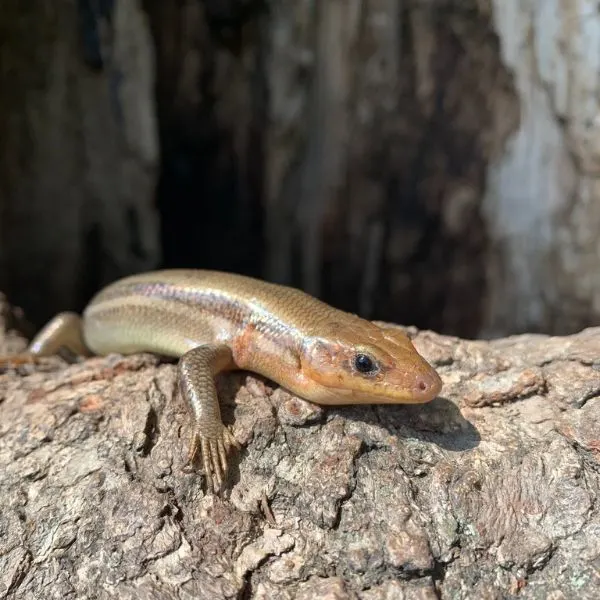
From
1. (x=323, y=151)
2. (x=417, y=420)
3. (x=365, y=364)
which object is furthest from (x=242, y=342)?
(x=323, y=151)

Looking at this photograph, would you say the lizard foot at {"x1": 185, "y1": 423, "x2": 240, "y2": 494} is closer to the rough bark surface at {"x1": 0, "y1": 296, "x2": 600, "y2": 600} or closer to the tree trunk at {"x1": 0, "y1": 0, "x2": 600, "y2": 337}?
the rough bark surface at {"x1": 0, "y1": 296, "x2": 600, "y2": 600}

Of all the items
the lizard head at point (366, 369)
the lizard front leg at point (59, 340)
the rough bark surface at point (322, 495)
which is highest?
the lizard head at point (366, 369)

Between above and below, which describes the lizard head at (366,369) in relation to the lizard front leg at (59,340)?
above

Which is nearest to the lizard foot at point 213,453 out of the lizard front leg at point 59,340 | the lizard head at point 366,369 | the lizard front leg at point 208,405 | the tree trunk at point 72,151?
the lizard front leg at point 208,405

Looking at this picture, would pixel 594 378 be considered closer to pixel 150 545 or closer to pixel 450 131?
pixel 150 545

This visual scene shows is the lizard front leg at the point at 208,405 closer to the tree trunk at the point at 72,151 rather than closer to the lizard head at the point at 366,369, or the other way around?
the lizard head at the point at 366,369

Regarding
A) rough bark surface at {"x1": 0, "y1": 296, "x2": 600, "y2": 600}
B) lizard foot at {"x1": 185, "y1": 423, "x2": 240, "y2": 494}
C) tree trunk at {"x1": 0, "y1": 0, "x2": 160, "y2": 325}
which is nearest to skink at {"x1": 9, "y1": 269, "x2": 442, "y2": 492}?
lizard foot at {"x1": 185, "y1": 423, "x2": 240, "y2": 494}

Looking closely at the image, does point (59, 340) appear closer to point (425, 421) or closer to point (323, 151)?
point (323, 151)
